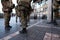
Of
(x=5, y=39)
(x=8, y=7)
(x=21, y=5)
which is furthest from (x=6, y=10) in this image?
(x=5, y=39)

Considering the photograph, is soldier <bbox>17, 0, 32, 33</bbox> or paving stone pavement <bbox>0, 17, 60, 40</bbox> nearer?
paving stone pavement <bbox>0, 17, 60, 40</bbox>

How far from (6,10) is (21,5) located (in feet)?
5.69

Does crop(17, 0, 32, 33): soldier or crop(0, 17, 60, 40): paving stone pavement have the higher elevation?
crop(17, 0, 32, 33): soldier

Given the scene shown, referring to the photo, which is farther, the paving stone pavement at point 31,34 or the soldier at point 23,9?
the soldier at point 23,9

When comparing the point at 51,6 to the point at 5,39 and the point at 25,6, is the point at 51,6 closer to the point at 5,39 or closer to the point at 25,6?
the point at 25,6

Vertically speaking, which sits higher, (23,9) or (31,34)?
(23,9)

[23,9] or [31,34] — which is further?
[23,9]

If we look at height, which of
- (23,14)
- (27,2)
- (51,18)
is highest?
(27,2)

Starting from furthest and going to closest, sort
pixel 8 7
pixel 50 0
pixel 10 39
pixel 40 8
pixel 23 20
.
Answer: pixel 40 8 → pixel 50 0 → pixel 8 7 → pixel 23 20 → pixel 10 39

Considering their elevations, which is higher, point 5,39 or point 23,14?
point 23,14

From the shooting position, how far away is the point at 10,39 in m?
4.87

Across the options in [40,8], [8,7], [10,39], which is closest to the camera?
[10,39]

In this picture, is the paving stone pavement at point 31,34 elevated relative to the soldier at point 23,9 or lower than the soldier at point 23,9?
lower

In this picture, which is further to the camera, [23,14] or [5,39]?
[23,14]
